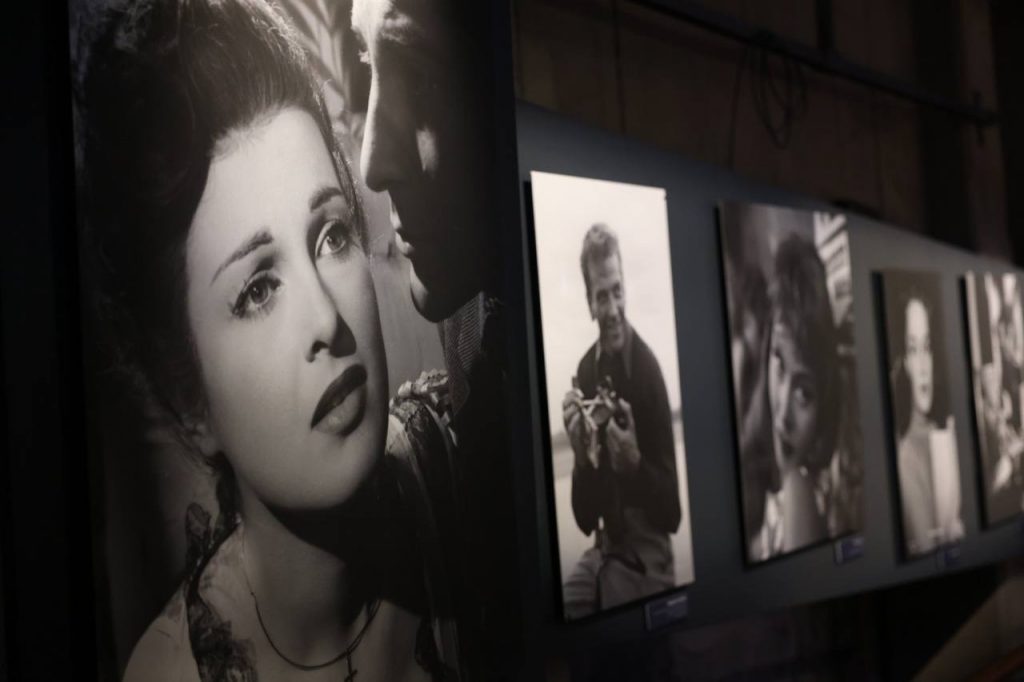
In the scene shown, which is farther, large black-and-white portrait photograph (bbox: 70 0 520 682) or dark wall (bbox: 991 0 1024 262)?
dark wall (bbox: 991 0 1024 262)

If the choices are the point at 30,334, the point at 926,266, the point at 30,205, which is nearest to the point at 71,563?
the point at 30,334

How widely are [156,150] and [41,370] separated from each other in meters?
0.24

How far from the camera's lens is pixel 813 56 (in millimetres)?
3828

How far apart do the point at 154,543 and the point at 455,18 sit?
855 mm

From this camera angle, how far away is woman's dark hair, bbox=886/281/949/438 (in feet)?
12.7

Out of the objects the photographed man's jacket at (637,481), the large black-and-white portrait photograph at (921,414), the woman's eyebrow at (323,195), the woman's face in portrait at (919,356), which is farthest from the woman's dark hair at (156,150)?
the woman's face in portrait at (919,356)

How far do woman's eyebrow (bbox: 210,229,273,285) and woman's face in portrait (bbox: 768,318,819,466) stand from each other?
2133 millimetres

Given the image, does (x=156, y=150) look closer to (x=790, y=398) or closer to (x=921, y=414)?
(x=790, y=398)

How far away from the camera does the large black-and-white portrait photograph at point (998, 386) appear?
442cm

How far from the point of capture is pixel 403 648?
1.49 m

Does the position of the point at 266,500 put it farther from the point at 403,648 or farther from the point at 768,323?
the point at 768,323

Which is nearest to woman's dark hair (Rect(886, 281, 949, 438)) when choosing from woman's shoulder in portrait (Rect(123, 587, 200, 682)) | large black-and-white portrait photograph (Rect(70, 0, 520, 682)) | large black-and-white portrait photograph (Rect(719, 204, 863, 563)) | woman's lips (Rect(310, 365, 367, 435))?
large black-and-white portrait photograph (Rect(719, 204, 863, 563))

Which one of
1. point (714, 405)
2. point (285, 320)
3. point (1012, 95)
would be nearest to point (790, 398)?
point (714, 405)

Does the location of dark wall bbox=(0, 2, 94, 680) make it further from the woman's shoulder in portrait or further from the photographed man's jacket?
the photographed man's jacket
